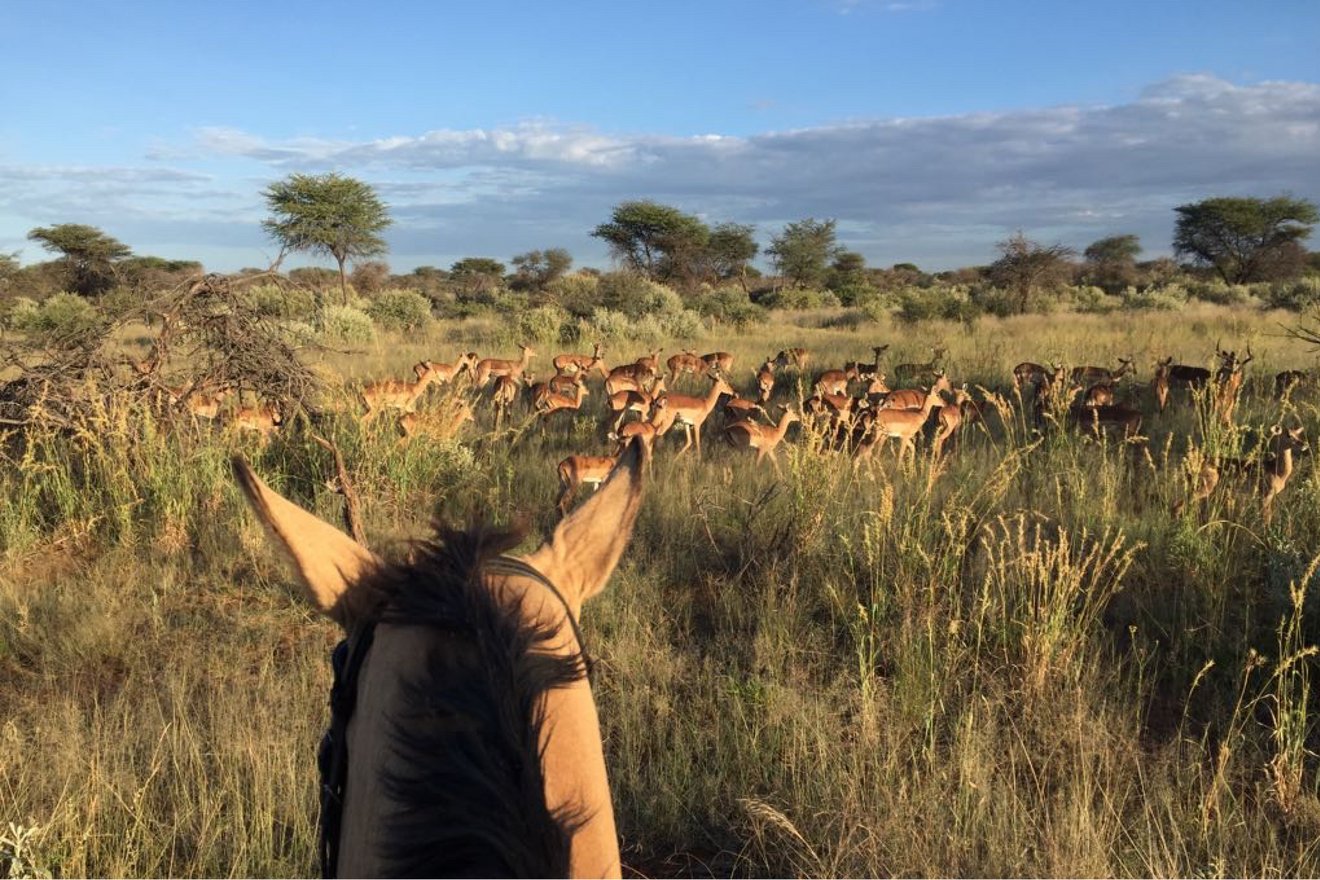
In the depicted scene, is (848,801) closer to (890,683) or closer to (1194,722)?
(890,683)

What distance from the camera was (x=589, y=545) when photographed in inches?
61.1

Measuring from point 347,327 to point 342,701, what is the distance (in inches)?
915

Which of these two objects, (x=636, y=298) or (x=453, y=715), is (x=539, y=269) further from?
(x=453, y=715)

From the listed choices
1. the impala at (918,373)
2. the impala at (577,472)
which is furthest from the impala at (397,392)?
the impala at (918,373)

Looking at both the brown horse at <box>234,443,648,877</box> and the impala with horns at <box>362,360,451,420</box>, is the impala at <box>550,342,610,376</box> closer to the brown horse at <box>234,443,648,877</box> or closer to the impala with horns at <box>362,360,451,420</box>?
the impala with horns at <box>362,360,451,420</box>

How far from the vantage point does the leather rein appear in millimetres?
1253

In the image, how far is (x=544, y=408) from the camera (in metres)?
12.5

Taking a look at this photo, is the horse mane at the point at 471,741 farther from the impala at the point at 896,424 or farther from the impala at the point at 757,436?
the impala at the point at 896,424

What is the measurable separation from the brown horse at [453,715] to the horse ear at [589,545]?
0.25 feet

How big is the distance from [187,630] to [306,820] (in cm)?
A: 246

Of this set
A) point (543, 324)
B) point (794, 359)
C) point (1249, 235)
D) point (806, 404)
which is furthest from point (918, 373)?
point (1249, 235)

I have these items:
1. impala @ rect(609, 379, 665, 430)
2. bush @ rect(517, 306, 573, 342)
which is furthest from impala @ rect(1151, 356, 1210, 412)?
bush @ rect(517, 306, 573, 342)

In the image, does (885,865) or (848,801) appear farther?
(848,801)

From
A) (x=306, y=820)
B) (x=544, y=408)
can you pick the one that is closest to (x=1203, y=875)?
(x=306, y=820)
